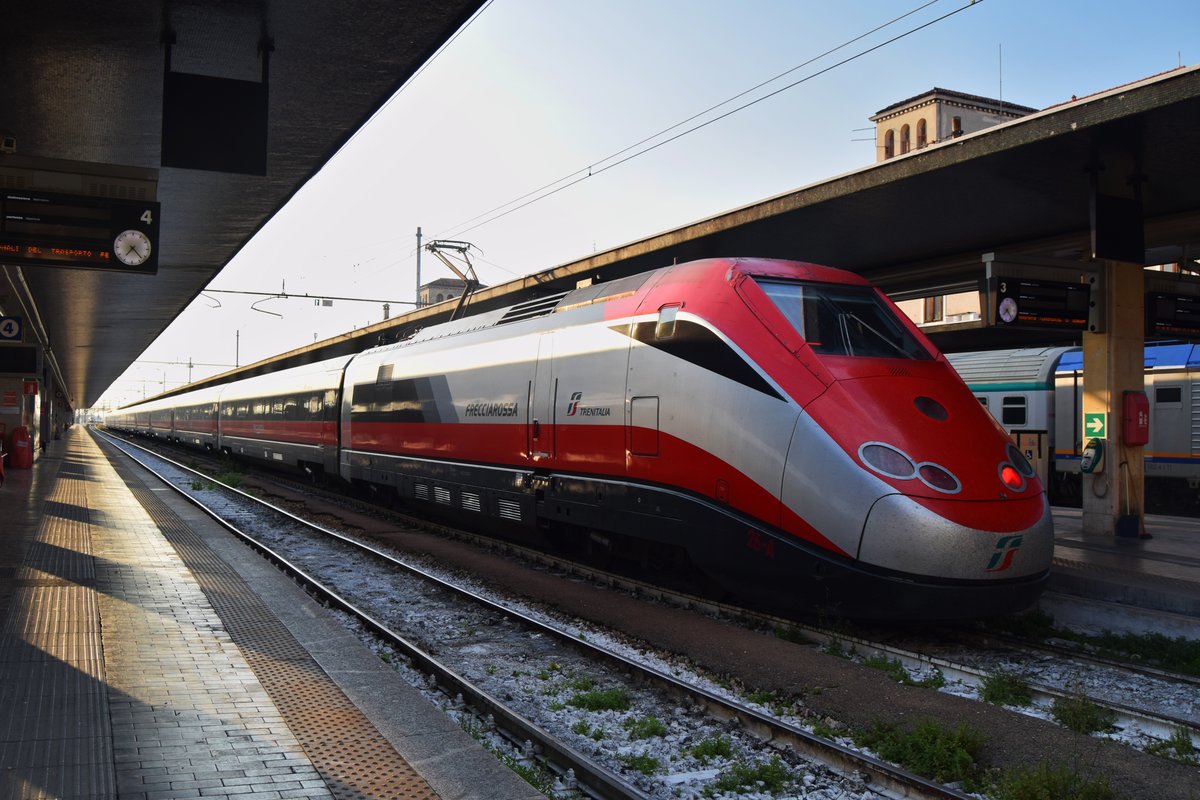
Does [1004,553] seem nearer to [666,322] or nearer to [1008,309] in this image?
[666,322]

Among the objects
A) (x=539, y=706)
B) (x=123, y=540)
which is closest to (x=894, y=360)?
(x=539, y=706)

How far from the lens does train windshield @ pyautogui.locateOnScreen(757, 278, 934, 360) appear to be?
7918 mm

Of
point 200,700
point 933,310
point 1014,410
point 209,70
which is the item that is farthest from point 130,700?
→ point 933,310

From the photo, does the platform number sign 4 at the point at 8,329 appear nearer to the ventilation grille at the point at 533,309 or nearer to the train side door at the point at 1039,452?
the ventilation grille at the point at 533,309

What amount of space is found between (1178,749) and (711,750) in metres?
2.51

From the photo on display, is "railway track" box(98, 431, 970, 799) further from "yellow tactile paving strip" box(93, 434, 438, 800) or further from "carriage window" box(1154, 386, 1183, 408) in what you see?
"carriage window" box(1154, 386, 1183, 408)

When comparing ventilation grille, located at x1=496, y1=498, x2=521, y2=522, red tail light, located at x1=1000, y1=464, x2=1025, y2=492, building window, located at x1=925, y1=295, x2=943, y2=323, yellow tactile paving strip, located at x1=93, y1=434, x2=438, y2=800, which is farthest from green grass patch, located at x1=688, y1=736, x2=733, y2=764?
building window, located at x1=925, y1=295, x2=943, y2=323

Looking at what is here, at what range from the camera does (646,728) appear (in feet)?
18.1

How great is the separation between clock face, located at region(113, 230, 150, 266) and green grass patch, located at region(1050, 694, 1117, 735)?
868 cm

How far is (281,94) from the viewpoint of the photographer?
28.1 ft

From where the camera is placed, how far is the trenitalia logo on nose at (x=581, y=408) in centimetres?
956

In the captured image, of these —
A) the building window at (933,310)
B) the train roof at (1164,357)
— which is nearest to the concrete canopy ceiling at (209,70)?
the train roof at (1164,357)

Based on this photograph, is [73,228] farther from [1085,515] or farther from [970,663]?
[1085,515]

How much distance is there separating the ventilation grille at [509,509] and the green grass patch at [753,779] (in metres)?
6.56
